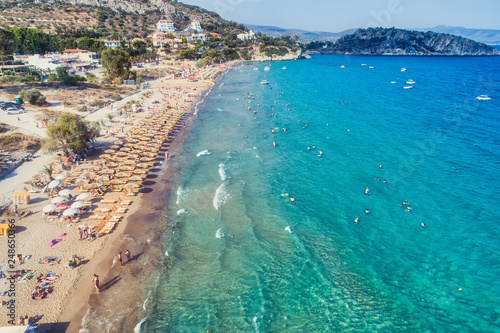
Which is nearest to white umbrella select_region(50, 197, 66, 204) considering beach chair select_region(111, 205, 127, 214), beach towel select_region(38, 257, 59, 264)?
beach chair select_region(111, 205, 127, 214)

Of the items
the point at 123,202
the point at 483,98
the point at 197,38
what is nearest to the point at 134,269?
the point at 123,202

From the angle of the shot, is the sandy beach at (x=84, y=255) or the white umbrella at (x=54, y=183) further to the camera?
the white umbrella at (x=54, y=183)

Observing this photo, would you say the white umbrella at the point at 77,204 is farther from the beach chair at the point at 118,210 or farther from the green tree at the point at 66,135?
the green tree at the point at 66,135

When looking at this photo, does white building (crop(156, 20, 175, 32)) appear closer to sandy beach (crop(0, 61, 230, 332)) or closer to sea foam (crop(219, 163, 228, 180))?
sandy beach (crop(0, 61, 230, 332))

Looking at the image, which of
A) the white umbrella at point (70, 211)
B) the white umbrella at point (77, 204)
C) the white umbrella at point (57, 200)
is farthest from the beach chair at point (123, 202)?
the white umbrella at point (57, 200)

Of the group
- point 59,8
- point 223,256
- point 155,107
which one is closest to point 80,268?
point 223,256

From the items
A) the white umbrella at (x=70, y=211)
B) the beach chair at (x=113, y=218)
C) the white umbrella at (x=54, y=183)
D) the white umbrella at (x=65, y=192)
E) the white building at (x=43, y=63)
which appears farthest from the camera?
the white building at (x=43, y=63)

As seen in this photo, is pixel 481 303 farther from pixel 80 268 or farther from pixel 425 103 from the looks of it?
pixel 425 103
